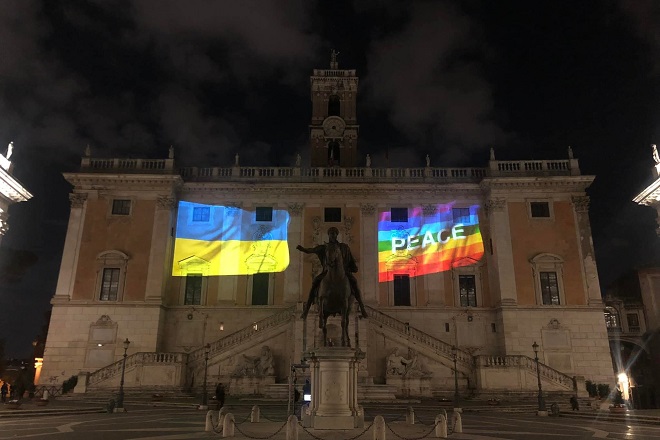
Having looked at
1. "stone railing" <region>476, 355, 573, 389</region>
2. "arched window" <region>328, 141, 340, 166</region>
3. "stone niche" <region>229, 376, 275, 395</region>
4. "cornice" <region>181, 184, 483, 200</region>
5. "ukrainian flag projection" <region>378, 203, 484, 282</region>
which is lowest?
"stone niche" <region>229, 376, 275, 395</region>

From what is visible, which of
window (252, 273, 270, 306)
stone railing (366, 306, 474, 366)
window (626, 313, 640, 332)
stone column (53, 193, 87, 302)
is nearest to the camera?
stone railing (366, 306, 474, 366)

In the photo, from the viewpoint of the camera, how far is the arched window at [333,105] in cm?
5231

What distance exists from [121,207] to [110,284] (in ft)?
20.0

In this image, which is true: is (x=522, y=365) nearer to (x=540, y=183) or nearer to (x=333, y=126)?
(x=540, y=183)

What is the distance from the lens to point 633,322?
199 feet

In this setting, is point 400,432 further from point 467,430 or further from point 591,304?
point 591,304

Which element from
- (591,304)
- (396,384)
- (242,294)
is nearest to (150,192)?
(242,294)

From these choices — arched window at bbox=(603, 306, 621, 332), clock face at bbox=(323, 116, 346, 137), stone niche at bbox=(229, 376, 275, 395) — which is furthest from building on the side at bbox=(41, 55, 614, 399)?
arched window at bbox=(603, 306, 621, 332)

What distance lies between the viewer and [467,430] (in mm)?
16188

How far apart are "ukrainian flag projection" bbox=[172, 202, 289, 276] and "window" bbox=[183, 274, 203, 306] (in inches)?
18.2

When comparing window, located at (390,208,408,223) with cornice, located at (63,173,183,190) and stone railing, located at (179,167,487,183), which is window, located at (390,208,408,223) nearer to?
stone railing, located at (179,167,487,183)

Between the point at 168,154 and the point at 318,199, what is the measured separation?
42.3 ft

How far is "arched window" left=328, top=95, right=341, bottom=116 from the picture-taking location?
5231 centimetres

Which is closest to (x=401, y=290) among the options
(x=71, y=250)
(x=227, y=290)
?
(x=227, y=290)
